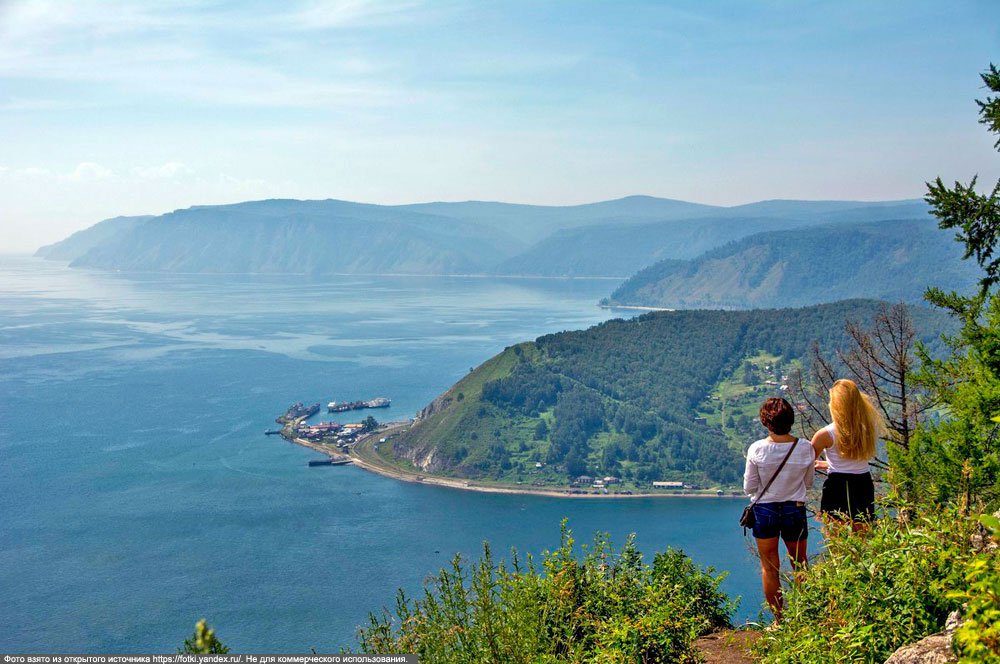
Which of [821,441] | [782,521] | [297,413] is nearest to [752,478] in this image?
[782,521]

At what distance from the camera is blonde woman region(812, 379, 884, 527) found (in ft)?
13.9

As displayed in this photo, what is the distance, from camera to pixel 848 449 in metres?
4.26

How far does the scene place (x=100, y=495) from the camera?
5297cm

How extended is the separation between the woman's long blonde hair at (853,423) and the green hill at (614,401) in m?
60.2

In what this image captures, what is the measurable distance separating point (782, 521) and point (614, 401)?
259ft

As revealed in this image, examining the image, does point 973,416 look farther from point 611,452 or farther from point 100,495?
point 611,452

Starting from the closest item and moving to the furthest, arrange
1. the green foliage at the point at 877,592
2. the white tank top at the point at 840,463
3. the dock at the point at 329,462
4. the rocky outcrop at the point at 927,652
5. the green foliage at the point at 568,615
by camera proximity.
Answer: the rocky outcrop at the point at 927,652 → the green foliage at the point at 877,592 → the green foliage at the point at 568,615 → the white tank top at the point at 840,463 → the dock at the point at 329,462

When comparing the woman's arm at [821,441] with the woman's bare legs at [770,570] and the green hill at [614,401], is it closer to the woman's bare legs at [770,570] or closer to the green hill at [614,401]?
the woman's bare legs at [770,570]

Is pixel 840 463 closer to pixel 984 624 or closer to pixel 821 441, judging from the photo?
pixel 821 441

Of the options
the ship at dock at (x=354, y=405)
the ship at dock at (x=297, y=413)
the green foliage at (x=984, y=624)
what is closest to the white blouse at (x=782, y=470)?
the green foliage at (x=984, y=624)

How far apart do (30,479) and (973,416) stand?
6491cm

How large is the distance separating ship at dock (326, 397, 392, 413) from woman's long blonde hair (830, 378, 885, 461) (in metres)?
76.3

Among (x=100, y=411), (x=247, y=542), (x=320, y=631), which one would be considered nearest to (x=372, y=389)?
(x=100, y=411)

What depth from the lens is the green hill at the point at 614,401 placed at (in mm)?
66312
